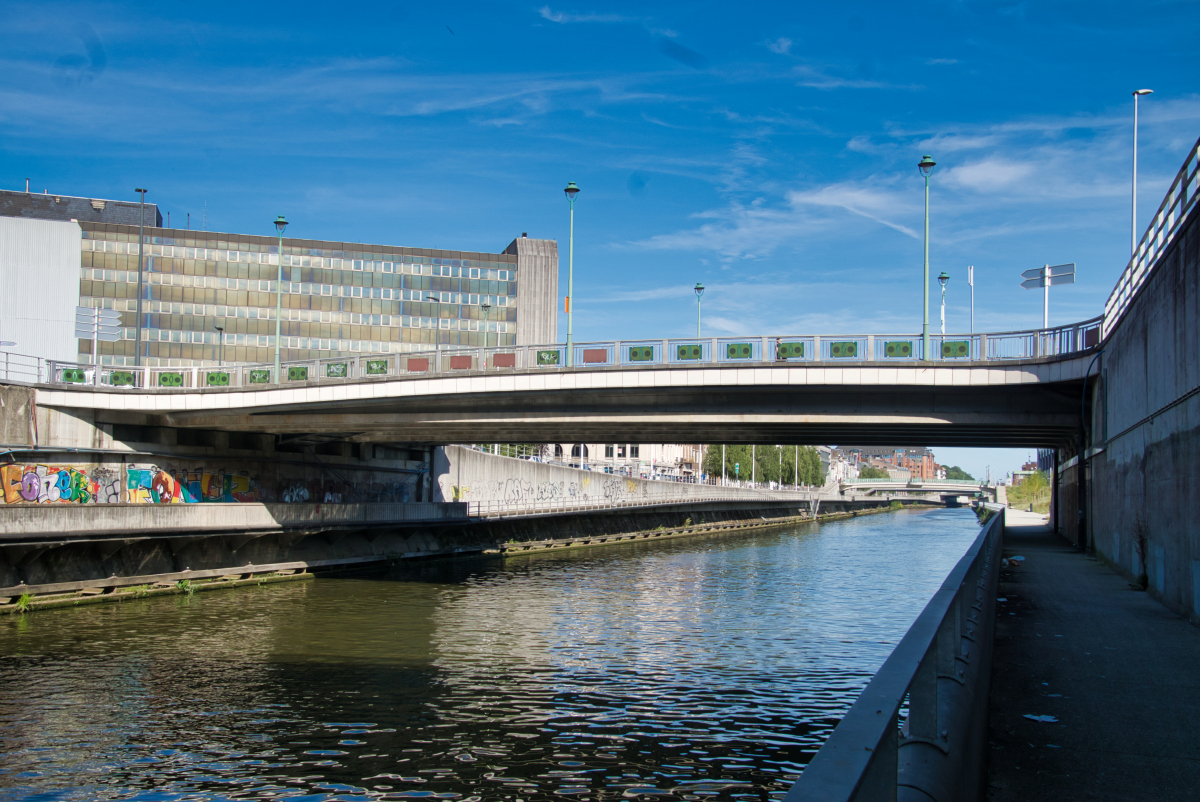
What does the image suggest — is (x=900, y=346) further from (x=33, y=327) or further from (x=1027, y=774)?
(x=33, y=327)

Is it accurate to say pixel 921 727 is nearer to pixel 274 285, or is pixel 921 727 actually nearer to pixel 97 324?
pixel 97 324

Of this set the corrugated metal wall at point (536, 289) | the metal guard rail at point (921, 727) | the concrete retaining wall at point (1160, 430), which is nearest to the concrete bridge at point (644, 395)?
the concrete retaining wall at point (1160, 430)

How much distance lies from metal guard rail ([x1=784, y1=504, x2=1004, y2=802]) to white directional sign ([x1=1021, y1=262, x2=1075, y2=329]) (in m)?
31.4

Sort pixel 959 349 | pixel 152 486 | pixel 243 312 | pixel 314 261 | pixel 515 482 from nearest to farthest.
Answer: pixel 959 349 < pixel 152 486 < pixel 515 482 < pixel 243 312 < pixel 314 261

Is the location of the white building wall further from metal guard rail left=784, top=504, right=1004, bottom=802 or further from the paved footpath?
metal guard rail left=784, top=504, right=1004, bottom=802

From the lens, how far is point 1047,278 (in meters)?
37.2

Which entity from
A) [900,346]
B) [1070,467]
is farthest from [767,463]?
[900,346]

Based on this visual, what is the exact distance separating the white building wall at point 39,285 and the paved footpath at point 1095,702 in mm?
73220

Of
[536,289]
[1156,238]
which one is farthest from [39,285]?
[1156,238]

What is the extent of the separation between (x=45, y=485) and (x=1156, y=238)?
112 feet

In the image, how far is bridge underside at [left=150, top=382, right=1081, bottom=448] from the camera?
3016 centimetres

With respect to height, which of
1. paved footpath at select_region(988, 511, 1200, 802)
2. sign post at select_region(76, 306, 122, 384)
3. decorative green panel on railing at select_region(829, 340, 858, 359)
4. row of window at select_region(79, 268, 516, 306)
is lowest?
paved footpath at select_region(988, 511, 1200, 802)

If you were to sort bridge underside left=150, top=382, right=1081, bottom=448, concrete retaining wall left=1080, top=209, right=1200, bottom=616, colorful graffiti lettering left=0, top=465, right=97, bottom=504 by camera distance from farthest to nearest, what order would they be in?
colorful graffiti lettering left=0, top=465, right=97, bottom=504 → bridge underside left=150, top=382, right=1081, bottom=448 → concrete retaining wall left=1080, top=209, right=1200, bottom=616

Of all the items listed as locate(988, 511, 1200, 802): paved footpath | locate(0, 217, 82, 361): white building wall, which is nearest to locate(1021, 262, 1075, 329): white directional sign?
locate(988, 511, 1200, 802): paved footpath
